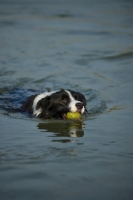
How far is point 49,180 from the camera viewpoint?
18.6ft

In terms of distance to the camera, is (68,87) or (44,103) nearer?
(44,103)

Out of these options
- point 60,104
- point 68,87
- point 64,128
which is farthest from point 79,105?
point 68,87

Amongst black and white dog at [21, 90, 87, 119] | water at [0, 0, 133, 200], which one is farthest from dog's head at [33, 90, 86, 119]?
water at [0, 0, 133, 200]

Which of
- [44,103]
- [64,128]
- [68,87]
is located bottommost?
[68,87]

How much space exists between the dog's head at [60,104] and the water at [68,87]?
0.19 meters

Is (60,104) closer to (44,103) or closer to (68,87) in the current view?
(44,103)

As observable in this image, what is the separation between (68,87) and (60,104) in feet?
9.10

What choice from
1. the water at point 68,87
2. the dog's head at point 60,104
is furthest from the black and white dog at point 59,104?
the water at point 68,87

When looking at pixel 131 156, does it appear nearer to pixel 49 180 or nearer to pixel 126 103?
pixel 49 180

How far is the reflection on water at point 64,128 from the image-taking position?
25.9 ft

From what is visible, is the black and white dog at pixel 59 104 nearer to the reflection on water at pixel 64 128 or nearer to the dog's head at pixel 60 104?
the dog's head at pixel 60 104

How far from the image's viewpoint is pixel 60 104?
29.0 ft

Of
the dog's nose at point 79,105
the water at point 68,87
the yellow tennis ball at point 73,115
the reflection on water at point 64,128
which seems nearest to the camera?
the water at point 68,87

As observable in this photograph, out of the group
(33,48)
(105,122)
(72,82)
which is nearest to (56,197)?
(105,122)
